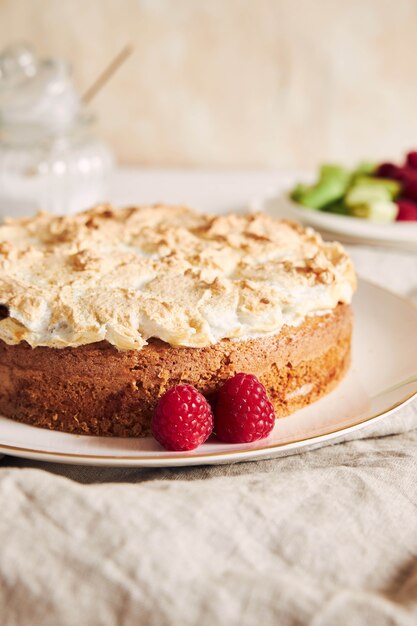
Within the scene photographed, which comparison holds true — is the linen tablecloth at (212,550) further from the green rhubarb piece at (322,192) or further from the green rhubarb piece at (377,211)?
the green rhubarb piece at (322,192)

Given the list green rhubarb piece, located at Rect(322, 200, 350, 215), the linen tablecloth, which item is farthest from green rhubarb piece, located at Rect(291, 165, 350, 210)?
the linen tablecloth

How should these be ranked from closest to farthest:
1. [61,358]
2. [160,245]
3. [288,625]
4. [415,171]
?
[288,625]
[61,358]
[160,245]
[415,171]

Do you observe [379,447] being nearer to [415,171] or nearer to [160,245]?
[160,245]

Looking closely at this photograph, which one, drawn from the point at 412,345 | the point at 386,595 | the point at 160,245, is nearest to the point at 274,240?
the point at 160,245

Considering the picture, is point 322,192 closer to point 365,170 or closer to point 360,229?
point 360,229

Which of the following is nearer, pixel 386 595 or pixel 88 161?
pixel 386 595

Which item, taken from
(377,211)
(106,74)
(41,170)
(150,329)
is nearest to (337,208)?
(377,211)
